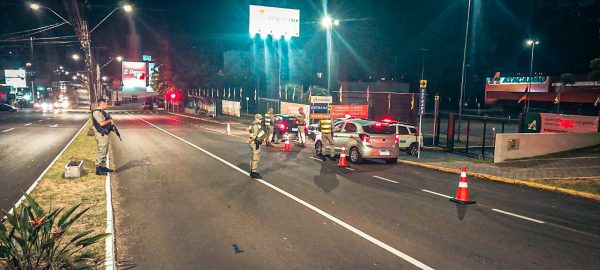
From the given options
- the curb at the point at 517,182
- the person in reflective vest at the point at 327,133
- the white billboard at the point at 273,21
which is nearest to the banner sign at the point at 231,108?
the white billboard at the point at 273,21

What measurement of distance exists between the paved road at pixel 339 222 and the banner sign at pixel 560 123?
34.1 ft

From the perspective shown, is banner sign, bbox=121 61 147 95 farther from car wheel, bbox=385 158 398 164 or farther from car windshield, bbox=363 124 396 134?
car wheel, bbox=385 158 398 164

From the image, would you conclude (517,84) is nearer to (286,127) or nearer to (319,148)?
(286,127)

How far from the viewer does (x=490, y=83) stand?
59844 millimetres

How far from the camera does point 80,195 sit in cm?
938

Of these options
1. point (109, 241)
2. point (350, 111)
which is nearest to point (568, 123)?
point (350, 111)

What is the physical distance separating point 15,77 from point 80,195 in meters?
79.4

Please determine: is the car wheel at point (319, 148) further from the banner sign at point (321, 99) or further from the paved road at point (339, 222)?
the banner sign at point (321, 99)

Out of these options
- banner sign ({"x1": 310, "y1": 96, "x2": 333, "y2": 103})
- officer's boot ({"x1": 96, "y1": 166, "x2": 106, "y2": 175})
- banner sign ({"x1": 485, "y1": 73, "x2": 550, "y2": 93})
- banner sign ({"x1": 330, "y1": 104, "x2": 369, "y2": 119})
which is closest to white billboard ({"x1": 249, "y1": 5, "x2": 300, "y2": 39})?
banner sign ({"x1": 310, "y1": 96, "x2": 333, "y2": 103})

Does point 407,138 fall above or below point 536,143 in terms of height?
below

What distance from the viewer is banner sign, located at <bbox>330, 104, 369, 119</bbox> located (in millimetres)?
27297

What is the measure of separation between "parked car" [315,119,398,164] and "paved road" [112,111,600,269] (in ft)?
5.53

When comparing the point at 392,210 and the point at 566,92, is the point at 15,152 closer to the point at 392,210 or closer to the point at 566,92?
the point at 392,210

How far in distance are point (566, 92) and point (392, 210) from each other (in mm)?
48952
